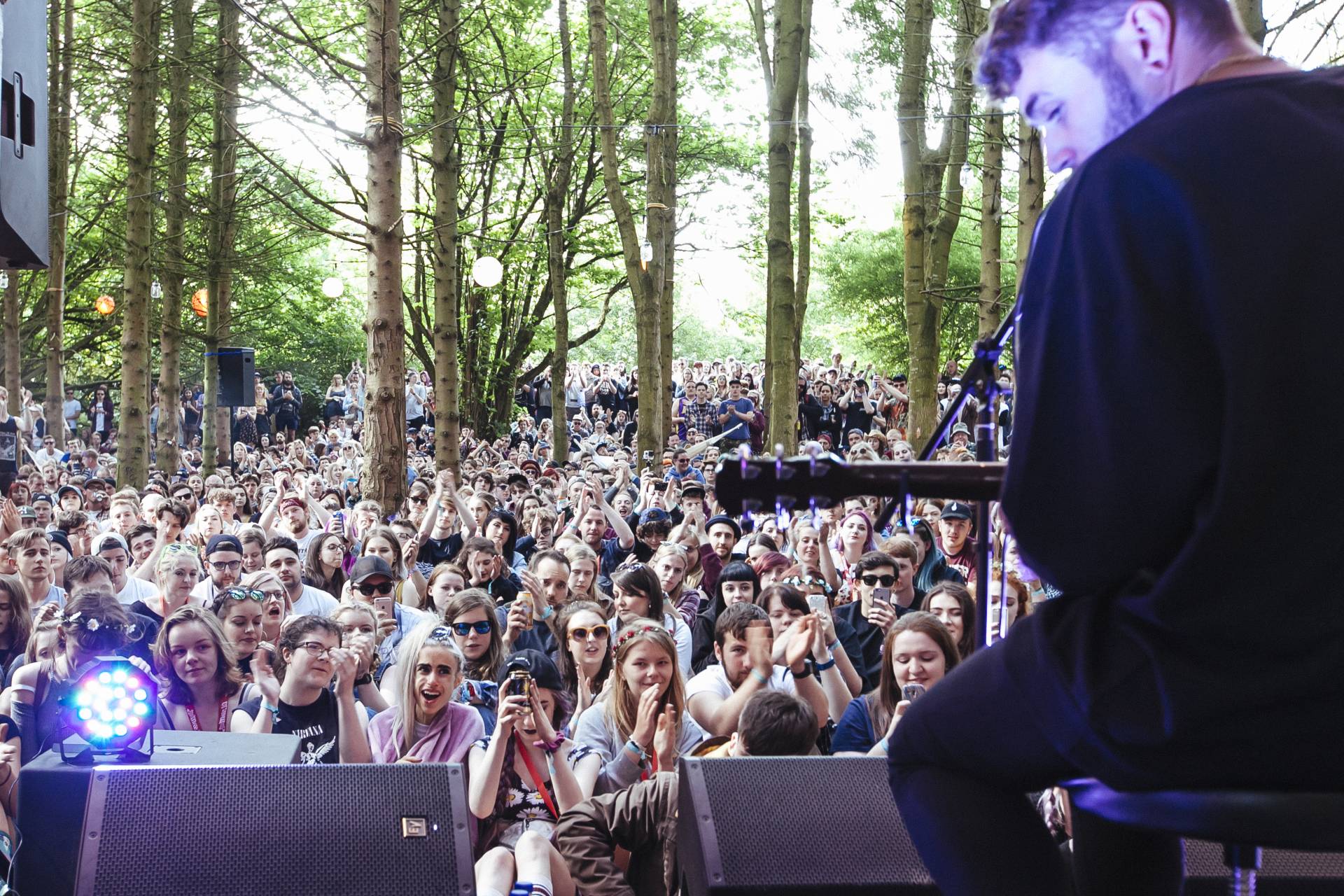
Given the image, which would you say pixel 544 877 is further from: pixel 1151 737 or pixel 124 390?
pixel 124 390

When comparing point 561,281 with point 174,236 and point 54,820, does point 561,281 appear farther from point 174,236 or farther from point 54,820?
point 54,820

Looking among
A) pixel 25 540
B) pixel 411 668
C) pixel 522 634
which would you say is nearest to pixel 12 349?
pixel 25 540

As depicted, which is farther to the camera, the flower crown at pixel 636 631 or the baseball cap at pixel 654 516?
the baseball cap at pixel 654 516

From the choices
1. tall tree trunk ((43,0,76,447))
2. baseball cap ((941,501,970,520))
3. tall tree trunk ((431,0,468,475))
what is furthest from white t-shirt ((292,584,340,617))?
tall tree trunk ((43,0,76,447))

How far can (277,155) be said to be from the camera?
1082 inches

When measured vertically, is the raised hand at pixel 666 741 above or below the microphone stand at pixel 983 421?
below

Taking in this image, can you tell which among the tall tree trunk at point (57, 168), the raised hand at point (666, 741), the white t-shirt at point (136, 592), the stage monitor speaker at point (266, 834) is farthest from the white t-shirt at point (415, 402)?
the stage monitor speaker at point (266, 834)

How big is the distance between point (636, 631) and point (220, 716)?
197 cm

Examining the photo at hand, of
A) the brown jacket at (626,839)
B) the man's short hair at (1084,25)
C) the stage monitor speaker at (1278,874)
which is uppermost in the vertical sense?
the man's short hair at (1084,25)

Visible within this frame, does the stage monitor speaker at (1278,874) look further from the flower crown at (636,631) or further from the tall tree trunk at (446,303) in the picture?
the tall tree trunk at (446,303)

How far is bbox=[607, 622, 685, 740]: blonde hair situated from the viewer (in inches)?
238

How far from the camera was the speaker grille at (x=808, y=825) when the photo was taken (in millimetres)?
3260

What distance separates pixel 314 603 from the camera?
9.26 metres

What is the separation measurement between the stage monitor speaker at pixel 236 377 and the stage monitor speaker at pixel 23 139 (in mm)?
17170
